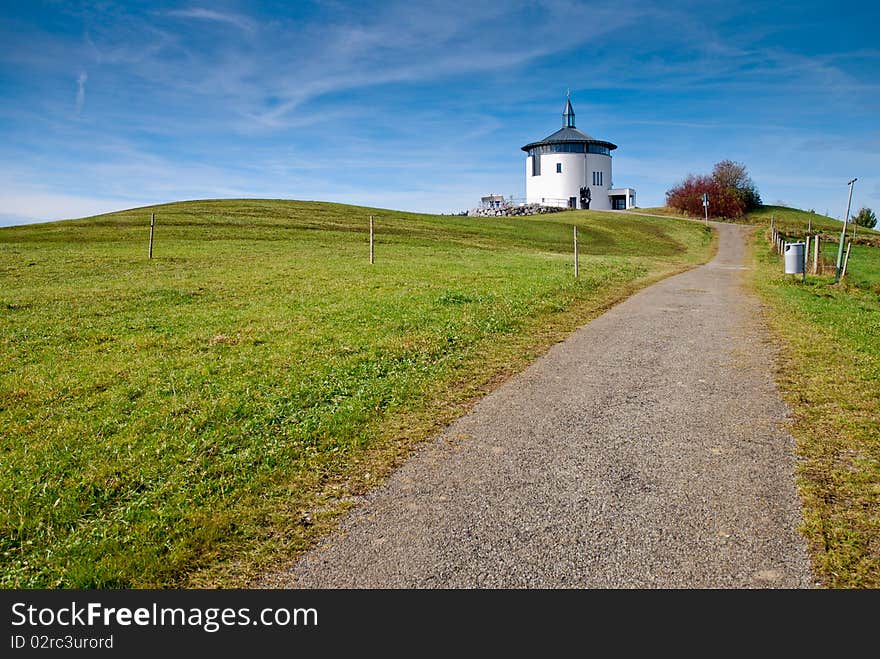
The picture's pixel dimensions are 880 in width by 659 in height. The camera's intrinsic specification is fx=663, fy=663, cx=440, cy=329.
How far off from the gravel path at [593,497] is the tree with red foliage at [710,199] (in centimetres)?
8883

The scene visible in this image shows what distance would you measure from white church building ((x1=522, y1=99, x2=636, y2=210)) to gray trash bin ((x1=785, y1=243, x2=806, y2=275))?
76.0 metres

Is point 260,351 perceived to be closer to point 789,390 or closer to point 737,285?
point 789,390

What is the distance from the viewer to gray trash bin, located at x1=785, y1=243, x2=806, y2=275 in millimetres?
27500

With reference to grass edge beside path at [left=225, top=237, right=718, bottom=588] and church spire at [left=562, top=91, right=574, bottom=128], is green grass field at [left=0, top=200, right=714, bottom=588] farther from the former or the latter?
church spire at [left=562, top=91, right=574, bottom=128]

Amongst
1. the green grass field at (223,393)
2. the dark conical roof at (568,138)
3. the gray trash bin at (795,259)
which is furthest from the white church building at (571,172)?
the green grass field at (223,393)

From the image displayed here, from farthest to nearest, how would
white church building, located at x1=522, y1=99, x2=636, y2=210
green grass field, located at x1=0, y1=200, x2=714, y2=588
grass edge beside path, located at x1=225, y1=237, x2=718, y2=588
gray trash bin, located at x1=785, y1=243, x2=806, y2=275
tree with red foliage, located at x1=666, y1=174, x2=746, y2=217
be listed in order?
white church building, located at x1=522, y1=99, x2=636, y2=210 → tree with red foliage, located at x1=666, y1=174, x2=746, y2=217 → gray trash bin, located at x1=785, y1=243, x2=806, y2=275 → green grass field, located at x1=0, y1=200, x2=714, y2=588 → grass edge beside path, located at x1=225, y1=237, x2=718, y2=588

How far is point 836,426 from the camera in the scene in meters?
7.29

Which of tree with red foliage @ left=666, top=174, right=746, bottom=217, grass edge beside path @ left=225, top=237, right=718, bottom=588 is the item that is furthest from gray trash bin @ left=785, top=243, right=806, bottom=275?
tree with red foliage @ left=666, top=174, right=746, bottom=217

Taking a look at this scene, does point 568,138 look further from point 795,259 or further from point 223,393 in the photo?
point 223,393

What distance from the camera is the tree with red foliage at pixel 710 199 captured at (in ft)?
296

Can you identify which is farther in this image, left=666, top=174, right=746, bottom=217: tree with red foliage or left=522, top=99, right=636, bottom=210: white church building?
left=522, top=99, right=636, bottom=210: white church building

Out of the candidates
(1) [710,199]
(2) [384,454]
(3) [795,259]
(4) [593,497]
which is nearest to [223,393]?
(2) [384,454]

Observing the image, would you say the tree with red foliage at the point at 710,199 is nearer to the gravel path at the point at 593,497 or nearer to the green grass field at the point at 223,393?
the green grass field at the point at 223,393

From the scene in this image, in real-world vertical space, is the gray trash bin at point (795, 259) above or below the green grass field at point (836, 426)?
above
